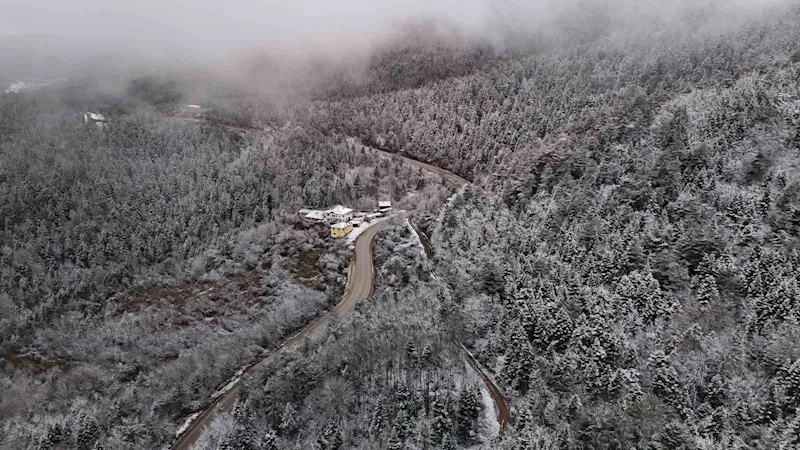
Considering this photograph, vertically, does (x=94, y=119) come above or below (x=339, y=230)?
above

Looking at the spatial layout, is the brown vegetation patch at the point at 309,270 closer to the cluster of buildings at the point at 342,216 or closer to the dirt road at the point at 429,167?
the cluster of buildings at the point at 342,216

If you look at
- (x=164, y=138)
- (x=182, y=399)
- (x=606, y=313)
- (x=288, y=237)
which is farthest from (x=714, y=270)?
(x=164, y=138)

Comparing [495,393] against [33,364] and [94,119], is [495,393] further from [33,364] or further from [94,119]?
[94,119]

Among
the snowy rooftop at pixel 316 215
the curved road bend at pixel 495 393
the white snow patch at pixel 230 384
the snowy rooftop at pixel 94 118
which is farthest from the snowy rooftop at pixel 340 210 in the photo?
the snowy rooftop at pixel 94 118

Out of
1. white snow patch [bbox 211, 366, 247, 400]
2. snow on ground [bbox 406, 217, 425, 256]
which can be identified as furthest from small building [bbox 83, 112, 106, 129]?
white snow patch [bbox 211, 366, 247, 400]

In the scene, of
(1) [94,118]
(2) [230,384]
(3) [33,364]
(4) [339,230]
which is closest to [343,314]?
(2) [230,384]

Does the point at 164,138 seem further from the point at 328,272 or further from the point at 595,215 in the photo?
the point at 595,215
